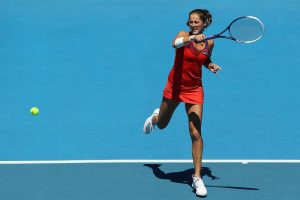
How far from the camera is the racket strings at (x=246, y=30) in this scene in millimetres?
8805

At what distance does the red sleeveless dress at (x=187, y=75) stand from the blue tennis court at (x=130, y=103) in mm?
1042

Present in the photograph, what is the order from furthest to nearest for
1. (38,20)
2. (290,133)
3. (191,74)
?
(38,20) < (290,133) < (191,74)

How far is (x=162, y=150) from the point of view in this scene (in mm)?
10000

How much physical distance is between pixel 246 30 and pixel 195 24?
2.27 feet

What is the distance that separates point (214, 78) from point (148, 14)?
3.08 meters

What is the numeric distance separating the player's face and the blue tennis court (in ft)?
5.90

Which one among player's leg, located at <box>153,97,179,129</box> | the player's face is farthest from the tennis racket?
player's leg, located at <box>153,97,179,129</box>

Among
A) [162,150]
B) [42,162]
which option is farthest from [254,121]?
[42,162]

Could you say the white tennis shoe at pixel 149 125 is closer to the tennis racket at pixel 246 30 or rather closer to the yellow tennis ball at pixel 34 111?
the tennis racket at pixel 246 30
